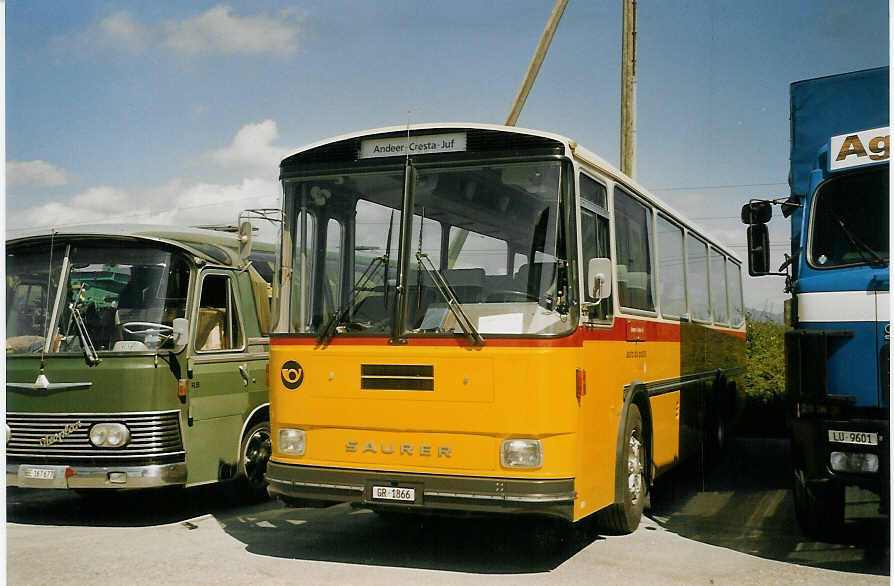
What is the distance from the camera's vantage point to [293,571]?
6797mm

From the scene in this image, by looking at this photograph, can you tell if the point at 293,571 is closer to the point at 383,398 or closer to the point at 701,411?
the point at 383,398

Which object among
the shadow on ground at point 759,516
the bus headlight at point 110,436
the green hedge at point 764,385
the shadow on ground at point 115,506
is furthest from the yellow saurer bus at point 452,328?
the green hedge at point 764,385

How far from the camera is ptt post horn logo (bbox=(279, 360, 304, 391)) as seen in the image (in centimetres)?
725

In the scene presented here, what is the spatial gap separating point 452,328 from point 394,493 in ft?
3.99

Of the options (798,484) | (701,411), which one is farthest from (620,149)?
(798,484)

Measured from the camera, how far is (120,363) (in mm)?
8438

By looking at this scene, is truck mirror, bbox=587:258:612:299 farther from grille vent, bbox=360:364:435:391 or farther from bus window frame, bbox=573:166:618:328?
grille vent, bbox=360:364:435:391

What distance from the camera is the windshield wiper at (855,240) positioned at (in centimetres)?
712

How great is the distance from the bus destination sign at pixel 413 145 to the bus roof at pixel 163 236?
2.54 m

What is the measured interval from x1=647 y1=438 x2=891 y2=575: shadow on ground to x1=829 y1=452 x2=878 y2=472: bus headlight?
706mm

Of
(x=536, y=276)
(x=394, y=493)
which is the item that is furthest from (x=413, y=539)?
(x=536, y=276)

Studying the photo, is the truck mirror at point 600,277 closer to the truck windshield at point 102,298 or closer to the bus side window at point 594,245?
the bus side window at point 594,245

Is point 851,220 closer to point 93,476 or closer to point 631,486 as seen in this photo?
point 631,486

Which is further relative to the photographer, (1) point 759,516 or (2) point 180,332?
(1) point 759,516
